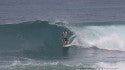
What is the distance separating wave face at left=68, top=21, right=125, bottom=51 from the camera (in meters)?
57.2

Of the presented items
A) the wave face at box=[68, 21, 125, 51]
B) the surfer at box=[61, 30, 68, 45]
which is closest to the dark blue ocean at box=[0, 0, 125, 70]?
the wave face at box=[68, 21, 125, 51]

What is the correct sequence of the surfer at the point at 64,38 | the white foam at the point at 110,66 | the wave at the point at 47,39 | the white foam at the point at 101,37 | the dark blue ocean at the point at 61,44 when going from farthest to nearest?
the white foam at the point at 101,37 → the wave at the point at 47,39 → the surfer at the point at 64,38 → the dark blue ocean at the point at 61,44 → the white foam at the point at 110,66

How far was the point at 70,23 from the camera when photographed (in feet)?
223

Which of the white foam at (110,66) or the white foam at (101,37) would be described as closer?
the white foam at (110,66)

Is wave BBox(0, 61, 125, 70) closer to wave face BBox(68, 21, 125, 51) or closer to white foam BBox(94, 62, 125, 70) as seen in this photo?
white foam BBox(94, 62, 125, 70)

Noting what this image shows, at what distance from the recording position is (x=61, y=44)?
55156 millimetres

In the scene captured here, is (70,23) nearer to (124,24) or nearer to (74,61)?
(124,24)

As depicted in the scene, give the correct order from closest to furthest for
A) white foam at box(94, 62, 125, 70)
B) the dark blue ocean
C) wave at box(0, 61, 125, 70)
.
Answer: white foam at box(94, 62, 125, 70) < wave at box(0, 61, 125, 70) < the dark blue ocean

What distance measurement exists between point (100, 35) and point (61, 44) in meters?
6.82

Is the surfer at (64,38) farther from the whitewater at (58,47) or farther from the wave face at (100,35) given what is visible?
the wave face at (100,35)

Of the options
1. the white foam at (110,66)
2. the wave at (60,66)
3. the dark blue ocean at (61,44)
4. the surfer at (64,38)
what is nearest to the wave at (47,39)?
the dark blue ocean at (61,44)

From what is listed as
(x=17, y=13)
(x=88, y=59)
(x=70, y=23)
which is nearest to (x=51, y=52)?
(x=88, y=59)

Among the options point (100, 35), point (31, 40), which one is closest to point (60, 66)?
point (31, 40)

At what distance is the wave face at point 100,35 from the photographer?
57.2 meters
